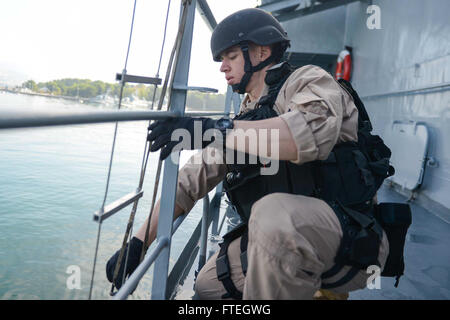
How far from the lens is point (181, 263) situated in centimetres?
150

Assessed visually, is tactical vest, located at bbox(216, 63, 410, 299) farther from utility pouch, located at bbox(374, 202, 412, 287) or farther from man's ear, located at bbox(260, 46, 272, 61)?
man's ear, located at bbox(260, 46, 272, 61)

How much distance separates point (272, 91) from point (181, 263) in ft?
2.89

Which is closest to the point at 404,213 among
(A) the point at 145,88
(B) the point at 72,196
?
(A) the point at 145,88

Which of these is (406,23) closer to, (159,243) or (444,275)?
(444,275)

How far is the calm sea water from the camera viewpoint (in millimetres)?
1520

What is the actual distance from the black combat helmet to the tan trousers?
62 cm

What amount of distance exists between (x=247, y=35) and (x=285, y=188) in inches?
24.9

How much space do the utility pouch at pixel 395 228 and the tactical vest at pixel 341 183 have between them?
3 centimetres

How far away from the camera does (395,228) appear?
3.44 ft
